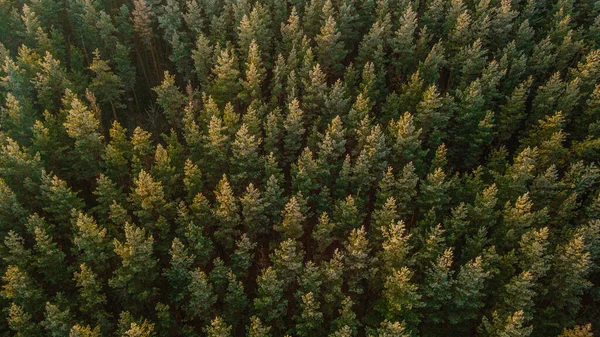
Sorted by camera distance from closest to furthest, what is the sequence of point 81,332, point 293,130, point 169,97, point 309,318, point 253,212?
point 81,332 → point 309,318 → point 253,212 → point 293,130 → point 169,97

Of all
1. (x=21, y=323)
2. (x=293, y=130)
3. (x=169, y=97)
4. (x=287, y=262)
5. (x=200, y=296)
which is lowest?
(x=21, y=323)

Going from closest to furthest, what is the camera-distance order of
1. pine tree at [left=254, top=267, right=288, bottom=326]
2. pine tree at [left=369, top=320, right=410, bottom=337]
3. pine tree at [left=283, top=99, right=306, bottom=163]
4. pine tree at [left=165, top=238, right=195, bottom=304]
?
pine tree at [left=369, top=320, right=410, bottom=337], pine tree at [left=254, top=267, right=288, bottom=326], pine tree at [left=165, top=238, right=195, bottom=304], pine tree at [left=283, top=99, right=306, bottom=163]

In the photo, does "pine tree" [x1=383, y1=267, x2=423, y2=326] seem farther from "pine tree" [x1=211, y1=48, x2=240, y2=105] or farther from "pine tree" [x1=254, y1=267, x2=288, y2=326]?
"pine tree" [x1=211, y1=48, x2=240, y2=105]

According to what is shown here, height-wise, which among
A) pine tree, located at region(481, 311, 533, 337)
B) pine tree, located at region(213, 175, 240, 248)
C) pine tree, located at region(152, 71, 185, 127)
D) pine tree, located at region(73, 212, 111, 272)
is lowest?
pine tree, located at region(481, 311, 533, 337)

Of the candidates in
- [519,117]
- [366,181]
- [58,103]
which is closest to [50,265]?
[58,103]

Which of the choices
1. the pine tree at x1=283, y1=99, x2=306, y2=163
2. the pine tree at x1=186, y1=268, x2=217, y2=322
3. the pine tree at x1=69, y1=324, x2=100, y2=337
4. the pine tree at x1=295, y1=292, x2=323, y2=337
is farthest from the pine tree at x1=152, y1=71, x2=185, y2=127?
the pine tree at x1=295, y1=292, x2=323, y2=337

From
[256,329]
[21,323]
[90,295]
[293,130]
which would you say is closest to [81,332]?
[90,295]

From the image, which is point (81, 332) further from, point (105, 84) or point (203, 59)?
point (203, 59)

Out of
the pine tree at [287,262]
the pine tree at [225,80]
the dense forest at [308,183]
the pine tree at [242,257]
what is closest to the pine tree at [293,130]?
the dense forest at [308,183]

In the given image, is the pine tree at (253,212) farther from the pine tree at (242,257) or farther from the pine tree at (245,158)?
the pine tree at (245,158)

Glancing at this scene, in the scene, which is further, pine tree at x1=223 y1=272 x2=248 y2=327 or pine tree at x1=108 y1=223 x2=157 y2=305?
pine tree at x1=223 y1=272 x2=248 y2=327
